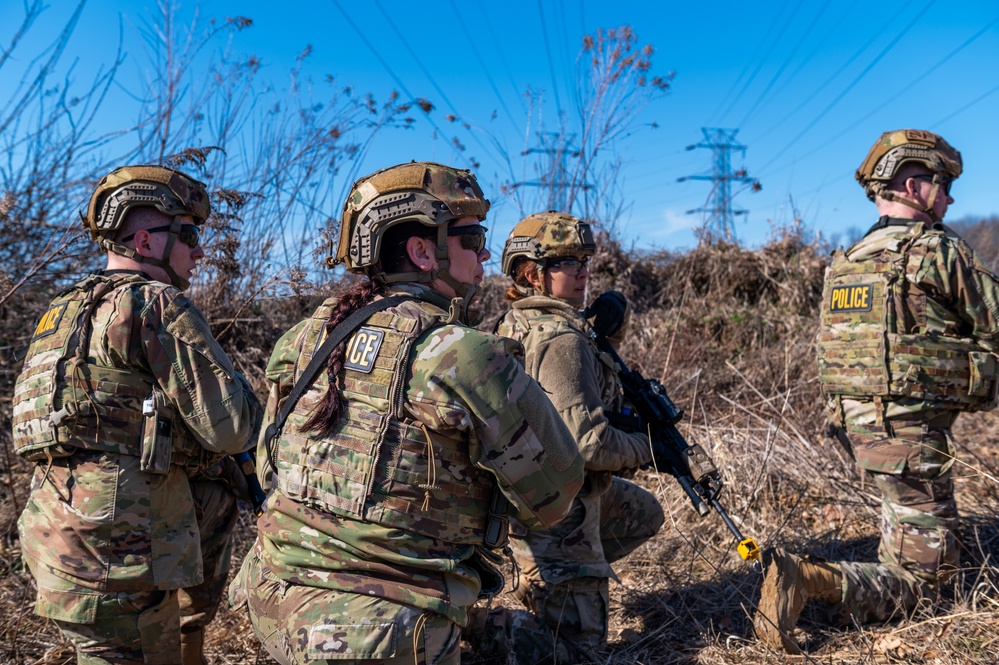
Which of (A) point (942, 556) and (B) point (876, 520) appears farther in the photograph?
(B) point (876, 520)

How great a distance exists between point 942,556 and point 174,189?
3.92 metres

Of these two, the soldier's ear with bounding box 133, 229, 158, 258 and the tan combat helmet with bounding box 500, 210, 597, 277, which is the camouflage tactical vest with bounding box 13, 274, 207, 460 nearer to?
the soldier's ear with bounding box 133, 229, 158, 258

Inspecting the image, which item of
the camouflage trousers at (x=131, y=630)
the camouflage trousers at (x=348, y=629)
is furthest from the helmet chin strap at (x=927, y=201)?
the camouflage trousers at (x=131, y=630)

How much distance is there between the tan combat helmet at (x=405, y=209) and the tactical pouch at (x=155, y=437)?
3.49ft

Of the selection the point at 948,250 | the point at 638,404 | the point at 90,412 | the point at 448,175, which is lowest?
the point at 90,412

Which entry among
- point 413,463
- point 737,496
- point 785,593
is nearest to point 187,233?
point 413,463

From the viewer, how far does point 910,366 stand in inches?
148

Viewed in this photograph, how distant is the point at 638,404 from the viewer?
3.71 metres

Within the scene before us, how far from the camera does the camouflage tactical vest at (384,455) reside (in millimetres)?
1930

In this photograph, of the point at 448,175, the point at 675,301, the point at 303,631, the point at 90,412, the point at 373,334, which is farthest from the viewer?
the point at 675,301

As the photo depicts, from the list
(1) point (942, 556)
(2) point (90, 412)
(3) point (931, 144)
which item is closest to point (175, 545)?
(2) point (90, 412)

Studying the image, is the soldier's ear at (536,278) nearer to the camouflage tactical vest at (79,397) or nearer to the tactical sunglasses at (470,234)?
the tactical sunglasses at (470,234)

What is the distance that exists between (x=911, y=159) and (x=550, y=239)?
2.00m

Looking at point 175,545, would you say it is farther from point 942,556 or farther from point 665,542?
point 942,556
